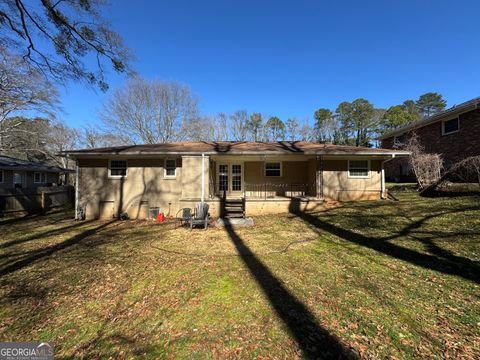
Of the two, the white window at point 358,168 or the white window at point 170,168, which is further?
the white window at point 358,168

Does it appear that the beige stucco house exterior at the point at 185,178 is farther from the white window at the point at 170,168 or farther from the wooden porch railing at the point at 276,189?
the wooden porch railing at the point at 276,189

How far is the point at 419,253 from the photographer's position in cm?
562

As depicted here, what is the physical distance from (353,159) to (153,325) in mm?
11867

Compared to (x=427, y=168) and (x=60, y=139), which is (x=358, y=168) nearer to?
(x=427, y=168)

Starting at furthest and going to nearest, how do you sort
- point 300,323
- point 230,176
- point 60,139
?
point 60,139
point 230,176
point 300,323

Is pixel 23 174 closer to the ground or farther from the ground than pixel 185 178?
farther from the ground

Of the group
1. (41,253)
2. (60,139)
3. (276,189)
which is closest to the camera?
(41,253)

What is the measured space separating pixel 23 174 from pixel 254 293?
22.7 metres

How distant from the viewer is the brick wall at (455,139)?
45.9 feet

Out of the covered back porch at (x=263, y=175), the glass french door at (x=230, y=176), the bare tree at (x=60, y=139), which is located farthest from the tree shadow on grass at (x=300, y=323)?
the bare tree at (x=60, y=139)

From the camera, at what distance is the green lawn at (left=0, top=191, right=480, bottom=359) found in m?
2.91

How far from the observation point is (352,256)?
5672 millimetres

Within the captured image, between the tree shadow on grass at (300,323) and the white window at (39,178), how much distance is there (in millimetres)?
23082

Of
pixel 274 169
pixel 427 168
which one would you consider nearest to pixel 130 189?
pixel 274 169
